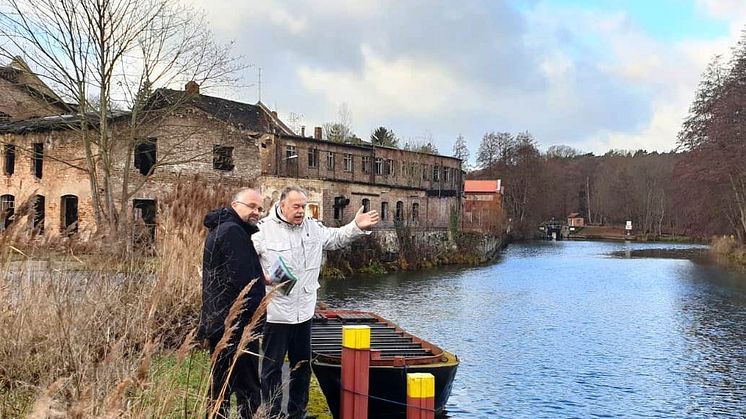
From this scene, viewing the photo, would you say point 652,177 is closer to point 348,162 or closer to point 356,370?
point 348,162

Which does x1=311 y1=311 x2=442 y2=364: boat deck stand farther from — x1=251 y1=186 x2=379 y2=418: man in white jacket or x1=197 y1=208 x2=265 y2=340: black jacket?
x1=197 y1=208 x2=265 y2=340: black jacket

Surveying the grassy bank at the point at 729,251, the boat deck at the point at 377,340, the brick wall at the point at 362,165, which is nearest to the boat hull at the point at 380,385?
the boat deck at the point at 377,340

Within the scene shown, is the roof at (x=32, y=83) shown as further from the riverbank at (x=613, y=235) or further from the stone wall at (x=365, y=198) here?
the riverbank at (x=613, y=235)

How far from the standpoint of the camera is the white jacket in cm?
520

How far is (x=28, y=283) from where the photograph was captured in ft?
17.7

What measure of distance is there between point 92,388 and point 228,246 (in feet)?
6.25

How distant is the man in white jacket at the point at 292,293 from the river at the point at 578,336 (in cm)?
425

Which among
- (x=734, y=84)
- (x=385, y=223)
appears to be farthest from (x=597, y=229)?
(x=385, y=223)

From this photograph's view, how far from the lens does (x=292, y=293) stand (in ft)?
17.1

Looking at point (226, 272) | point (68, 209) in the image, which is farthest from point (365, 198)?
point (226, 272)

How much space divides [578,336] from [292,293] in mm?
11075

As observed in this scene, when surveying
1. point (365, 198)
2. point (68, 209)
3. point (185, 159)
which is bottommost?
point (68, 209)

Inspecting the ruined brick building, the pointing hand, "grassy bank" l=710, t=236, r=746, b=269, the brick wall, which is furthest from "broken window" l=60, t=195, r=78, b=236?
"grassy bank" l=710, t=236, r=746, b=269

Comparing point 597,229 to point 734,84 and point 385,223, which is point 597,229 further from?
point 385,223
